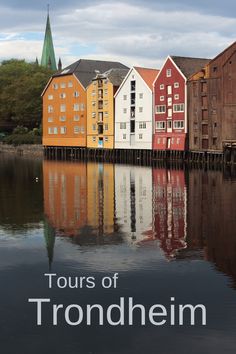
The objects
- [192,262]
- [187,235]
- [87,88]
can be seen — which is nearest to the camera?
[192,262]

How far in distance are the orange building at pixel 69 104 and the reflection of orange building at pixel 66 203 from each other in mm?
51112

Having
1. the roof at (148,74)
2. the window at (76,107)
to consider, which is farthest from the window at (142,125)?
the window at (76,107)

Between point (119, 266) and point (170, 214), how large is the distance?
12215 mm

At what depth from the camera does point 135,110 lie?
9250 cm

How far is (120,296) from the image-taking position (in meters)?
15.5

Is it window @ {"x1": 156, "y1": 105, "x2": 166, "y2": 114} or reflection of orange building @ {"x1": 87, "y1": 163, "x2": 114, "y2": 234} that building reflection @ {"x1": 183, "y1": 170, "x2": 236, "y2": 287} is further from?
window @ {"x1": 156, "y1": 105, "x2": 166, "y2": 114}

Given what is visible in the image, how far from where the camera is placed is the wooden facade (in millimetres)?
74125

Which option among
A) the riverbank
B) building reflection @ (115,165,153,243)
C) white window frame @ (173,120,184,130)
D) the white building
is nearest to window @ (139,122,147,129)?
the white building

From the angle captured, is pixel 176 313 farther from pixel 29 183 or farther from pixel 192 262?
pixel 29 183

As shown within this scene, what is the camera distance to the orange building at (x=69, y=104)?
105250 millimetres

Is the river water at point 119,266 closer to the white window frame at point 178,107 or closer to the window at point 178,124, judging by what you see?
the window at point 178,124

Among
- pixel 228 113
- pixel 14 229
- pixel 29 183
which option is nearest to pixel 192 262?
pixel 14 229

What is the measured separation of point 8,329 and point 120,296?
349 cm

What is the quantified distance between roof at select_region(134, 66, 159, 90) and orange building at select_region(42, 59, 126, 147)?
15.7 m
